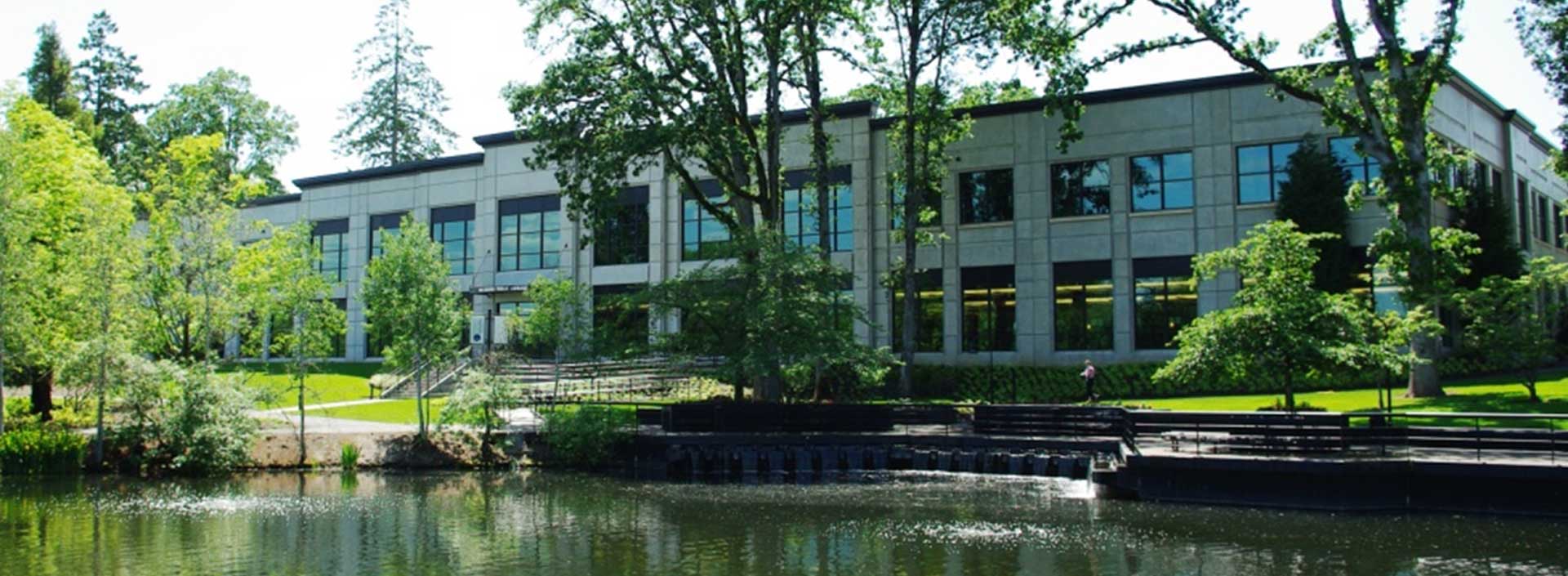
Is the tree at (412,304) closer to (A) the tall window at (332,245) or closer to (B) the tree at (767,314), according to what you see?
(B) the tree at (767,314)

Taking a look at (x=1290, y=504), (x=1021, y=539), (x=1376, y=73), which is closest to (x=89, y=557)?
(x=1021, y=539)

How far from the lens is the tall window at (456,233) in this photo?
183 ft

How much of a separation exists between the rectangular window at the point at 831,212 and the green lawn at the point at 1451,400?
1403 cm

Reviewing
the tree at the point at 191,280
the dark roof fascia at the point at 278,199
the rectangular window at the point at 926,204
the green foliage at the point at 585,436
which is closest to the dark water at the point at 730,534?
the green foliage at the point at 585,436

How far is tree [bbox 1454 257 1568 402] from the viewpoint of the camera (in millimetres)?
27734

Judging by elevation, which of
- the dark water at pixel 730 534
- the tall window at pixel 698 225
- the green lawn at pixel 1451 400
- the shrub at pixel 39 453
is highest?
the tall window at pixel 698 225

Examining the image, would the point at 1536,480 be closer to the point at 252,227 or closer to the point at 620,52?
the point at 620,52

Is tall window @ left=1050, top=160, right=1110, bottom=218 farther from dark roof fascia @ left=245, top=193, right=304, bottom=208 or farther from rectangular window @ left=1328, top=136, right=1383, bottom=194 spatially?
dark roof fascia @ left=245, top=193, right=304, bottom=208

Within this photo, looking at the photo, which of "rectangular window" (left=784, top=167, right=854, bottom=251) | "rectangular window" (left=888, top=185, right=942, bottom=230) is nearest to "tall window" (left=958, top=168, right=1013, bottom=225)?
"rectangular window" (left=888, top=185, right=942, bottom=230)

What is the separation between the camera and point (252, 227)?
3706 cm

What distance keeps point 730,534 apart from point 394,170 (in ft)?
148

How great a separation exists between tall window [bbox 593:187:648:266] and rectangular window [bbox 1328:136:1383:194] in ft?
89.8

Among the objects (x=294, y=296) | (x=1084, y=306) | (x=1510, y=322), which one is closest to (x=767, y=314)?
(x=294, y=296)

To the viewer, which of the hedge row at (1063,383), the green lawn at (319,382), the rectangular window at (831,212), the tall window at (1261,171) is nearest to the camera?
the green lawn at (319,382)
